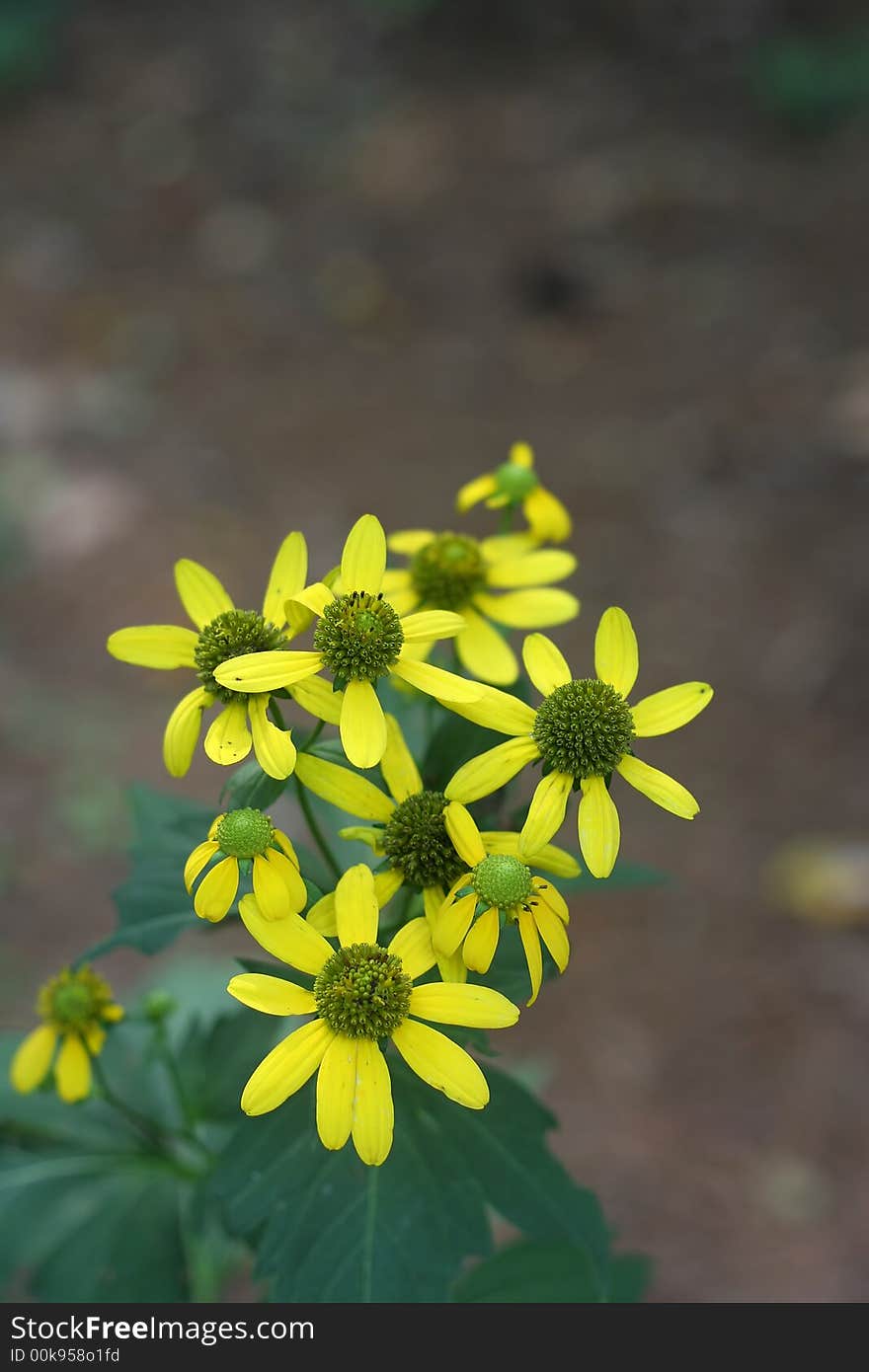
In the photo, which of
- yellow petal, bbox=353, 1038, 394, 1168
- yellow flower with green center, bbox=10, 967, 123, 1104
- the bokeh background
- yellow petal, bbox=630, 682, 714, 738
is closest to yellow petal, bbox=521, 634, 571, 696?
yellow petal, bbox=630, 682, 714, 738

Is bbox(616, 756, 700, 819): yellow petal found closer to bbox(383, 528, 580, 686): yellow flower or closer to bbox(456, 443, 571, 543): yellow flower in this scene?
bbox(383, 528, 580, 686): yellow flower

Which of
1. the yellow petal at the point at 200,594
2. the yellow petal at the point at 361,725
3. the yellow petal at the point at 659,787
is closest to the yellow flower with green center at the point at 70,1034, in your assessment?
the yellow petal at the point at 200,594

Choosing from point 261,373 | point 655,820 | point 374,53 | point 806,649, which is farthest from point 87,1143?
point 374,53

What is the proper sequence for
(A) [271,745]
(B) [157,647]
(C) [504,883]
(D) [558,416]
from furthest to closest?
(D) [558,416] → (B) [157,647] → (A) [271,745] → (C) [504,883]

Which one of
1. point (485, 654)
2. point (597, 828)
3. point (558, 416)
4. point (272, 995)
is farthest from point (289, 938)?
point (558, 416)

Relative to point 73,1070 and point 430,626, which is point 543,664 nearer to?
point 430,626

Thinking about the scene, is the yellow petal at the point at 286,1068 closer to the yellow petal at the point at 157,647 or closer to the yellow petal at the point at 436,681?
the yellow petal at the point at 436,681
